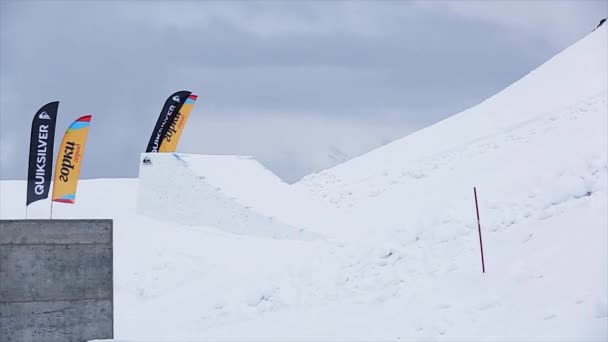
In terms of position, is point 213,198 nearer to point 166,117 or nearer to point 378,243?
point 166,117

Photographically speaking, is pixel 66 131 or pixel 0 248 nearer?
pixel 0 248

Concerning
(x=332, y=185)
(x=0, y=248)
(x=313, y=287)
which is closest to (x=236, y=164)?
(x=332, y=185)

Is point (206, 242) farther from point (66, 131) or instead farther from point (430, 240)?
point (430, 240)

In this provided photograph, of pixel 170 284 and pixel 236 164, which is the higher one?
pixel 236 164

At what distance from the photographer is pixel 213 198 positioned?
94.1 feet

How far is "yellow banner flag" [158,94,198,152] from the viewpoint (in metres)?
34.3

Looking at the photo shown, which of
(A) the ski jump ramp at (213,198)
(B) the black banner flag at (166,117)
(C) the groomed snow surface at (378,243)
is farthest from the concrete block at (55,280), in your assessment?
(B) the black banner flag at (166,117)

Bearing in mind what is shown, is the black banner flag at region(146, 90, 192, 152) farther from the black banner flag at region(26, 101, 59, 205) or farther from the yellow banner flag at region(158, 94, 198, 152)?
the black banner flag at region(26, 101, 59, 205)

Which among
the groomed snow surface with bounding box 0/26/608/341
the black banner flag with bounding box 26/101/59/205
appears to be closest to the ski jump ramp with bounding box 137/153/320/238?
the groomed snow surface with bounding box 0/26/608/341

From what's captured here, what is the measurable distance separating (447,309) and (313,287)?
3.96 meters

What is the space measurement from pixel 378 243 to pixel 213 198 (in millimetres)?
7786

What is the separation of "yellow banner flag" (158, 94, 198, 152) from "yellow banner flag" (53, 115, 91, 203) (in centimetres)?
726

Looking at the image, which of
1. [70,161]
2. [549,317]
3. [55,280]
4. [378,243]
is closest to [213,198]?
[70,161]

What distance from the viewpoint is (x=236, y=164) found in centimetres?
3183
